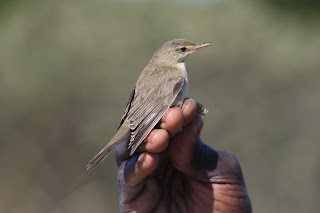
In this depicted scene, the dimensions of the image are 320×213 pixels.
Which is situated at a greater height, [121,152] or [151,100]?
[151,100]

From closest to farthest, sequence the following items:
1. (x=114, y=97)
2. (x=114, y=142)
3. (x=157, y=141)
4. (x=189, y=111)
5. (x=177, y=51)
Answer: (x=157, y=141), (x=189, y=111), (x=114, y=142), (x=177, y=51), (x=114, y=97)

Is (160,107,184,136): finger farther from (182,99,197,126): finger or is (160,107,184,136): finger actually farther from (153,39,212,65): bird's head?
(153,39,212,65): bird's head

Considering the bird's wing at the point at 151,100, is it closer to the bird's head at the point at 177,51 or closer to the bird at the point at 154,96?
the bird at the point at 154,96

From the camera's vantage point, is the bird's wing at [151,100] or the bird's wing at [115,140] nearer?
the bird's wing at [115,140]

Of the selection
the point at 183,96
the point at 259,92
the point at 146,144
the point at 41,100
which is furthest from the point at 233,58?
the point at 146,144

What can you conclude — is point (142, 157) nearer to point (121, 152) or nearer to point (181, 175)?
point (121, 152)

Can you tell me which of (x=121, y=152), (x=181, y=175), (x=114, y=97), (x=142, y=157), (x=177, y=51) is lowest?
(x=114, y=97)

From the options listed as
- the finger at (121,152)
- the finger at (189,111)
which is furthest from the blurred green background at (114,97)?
the finger at (189,111)

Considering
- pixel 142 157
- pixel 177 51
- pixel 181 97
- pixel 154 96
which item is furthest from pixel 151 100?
pixel 177 51
